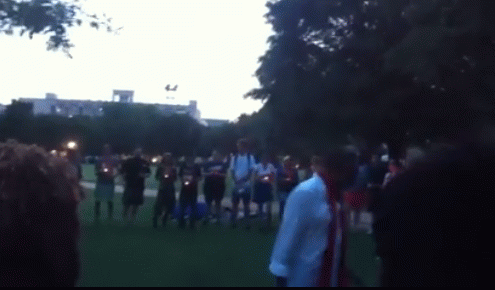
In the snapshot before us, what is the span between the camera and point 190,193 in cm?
2217

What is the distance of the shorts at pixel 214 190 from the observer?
22875 millimetres

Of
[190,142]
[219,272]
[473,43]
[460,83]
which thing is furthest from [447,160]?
[190,142]

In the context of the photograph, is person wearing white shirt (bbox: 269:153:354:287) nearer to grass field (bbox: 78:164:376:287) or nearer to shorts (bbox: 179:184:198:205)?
grass field (bbox: 78:164:376:287)

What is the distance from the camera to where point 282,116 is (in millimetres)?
38438

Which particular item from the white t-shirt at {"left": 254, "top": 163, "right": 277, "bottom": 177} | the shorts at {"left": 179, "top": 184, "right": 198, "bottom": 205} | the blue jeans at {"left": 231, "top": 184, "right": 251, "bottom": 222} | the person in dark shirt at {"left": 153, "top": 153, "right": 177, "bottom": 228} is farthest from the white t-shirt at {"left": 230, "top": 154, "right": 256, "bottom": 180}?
the person in dark shirt at {"left": 153, "top": 153, "right": 177, "bottom": 228}

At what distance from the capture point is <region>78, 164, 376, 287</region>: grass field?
42.5 ft

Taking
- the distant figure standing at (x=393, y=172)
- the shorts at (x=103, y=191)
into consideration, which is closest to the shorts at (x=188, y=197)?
the shorts at (x=103, y=191)

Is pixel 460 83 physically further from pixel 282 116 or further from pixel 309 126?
pixel 282 116

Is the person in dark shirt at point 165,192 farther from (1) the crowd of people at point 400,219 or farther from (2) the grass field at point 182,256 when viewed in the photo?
(1) the crowd of people at point 400,219

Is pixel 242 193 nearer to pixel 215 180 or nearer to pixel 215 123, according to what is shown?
pixel 215 180

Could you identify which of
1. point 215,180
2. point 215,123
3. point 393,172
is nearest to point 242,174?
point 215,180

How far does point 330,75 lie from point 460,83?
54.1 feet

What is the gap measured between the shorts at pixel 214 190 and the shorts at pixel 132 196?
147cm

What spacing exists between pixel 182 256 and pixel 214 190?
688cm
